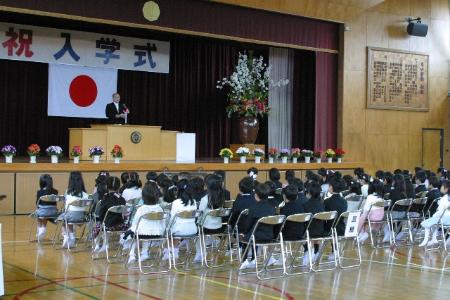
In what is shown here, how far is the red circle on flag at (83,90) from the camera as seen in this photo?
19.1 metres

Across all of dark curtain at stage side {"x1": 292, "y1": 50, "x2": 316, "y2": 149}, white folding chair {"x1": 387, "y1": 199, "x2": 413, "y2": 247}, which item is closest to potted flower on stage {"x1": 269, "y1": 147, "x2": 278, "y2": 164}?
dark curtain at stage side {"x1": 292, "y1": 50, "x2": 316, "y2": 149}

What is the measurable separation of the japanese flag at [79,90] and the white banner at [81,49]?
1.16 feet

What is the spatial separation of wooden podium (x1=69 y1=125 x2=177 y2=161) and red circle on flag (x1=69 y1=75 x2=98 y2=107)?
2.58 m

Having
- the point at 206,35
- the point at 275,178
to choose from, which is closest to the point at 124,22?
the point at 206,35

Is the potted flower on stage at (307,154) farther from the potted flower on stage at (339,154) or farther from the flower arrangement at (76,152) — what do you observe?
the flower arrangement at (76,152)

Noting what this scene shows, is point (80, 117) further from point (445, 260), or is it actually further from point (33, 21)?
point (445, 260)

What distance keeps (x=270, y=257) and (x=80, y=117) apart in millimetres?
12125

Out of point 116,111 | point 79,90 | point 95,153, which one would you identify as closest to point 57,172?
point 95,153

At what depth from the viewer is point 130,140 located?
650 inches

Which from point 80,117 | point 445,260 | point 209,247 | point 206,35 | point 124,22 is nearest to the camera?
point 445,260

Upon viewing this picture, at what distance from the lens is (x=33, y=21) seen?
18047 millimetres

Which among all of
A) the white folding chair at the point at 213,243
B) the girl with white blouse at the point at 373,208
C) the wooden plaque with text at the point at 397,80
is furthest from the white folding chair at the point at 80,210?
the wooden plaque with text at the point at 397,80

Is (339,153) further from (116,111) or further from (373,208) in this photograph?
(373,208)

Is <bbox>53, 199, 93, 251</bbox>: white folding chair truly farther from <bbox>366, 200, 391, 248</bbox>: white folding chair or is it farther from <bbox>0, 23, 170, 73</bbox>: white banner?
<bbox>0, 23, 170, 73</bbox>: white banner
